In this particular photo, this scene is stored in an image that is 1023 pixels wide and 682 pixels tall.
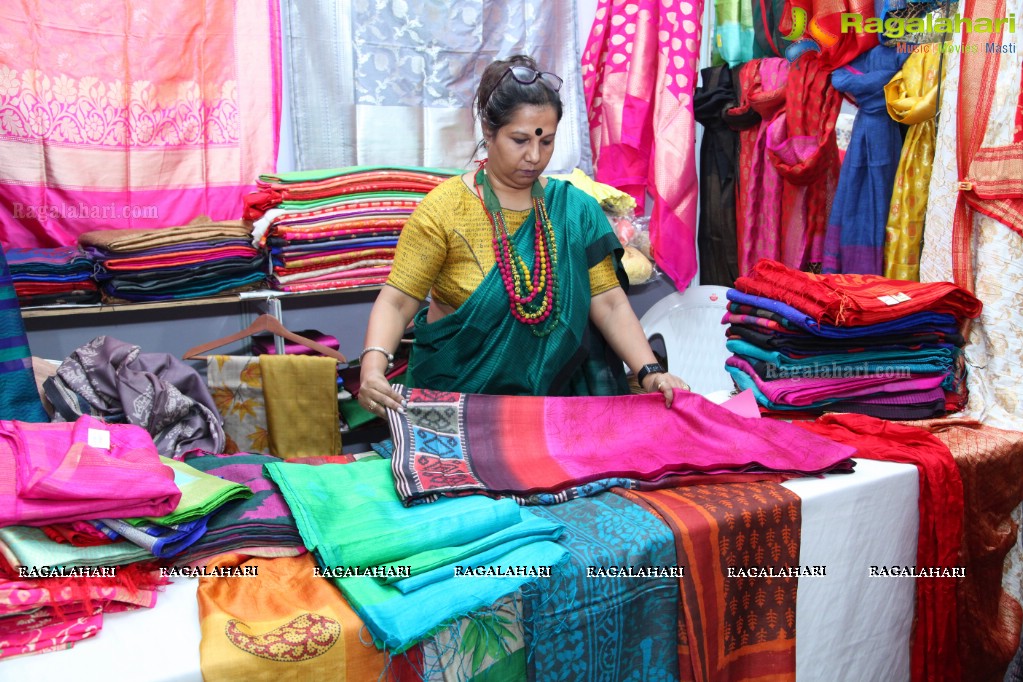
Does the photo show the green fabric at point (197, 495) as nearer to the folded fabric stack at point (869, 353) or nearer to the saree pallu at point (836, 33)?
the folded fabric stack at point (869, 353)

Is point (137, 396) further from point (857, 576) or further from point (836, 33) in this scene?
point (836, 33)

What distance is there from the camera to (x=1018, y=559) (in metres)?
1.86

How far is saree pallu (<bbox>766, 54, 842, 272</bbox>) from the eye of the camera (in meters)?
2.79

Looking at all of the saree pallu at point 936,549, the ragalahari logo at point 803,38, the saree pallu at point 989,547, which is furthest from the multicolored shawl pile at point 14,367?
the ragalahari logo at point 803,38

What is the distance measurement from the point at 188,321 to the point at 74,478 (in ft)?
6.73

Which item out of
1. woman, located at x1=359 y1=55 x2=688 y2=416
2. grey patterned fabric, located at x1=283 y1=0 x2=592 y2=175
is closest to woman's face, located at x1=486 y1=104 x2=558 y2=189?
woman, located at x1=359 y1=55 x2=688 y2=416

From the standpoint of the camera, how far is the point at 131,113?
2.82m

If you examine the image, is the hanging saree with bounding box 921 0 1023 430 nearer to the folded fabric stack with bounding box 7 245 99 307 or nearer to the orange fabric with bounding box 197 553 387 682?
the orange fabric with bounding box 197 553 387 682

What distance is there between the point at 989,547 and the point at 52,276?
276cm

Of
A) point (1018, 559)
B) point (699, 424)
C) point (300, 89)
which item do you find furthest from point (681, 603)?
point (300, 89)

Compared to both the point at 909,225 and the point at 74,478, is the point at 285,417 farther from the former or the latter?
the point at 909,225

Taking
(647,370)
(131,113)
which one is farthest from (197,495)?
(131,113)

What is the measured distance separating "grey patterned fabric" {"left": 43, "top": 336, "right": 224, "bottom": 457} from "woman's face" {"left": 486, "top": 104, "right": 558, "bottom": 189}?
110 centimetres

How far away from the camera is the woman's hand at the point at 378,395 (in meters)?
1.59
